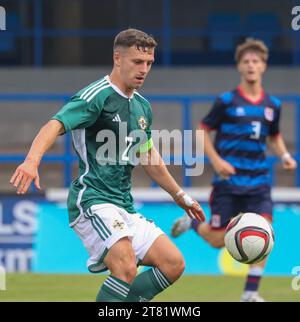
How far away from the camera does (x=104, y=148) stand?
7.59 m

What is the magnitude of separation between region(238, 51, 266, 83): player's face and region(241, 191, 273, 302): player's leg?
1061 millimetres

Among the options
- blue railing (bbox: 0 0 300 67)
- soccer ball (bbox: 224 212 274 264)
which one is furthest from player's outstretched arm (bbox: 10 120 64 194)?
blue railing (bbox: 0 0 300 67)

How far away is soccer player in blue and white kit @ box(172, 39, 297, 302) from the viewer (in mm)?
10367

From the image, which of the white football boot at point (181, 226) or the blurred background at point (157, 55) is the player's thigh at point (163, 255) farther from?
the blurred background at point (157, 55)

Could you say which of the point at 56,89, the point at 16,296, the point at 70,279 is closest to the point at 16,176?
the point at 16,296

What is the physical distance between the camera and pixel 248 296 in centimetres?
982

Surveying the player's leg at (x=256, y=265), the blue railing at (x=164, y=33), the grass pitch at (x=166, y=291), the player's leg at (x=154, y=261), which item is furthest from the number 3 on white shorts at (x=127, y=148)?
the blue railing at (x=164, y=33)

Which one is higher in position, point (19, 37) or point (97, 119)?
point (19, 37)

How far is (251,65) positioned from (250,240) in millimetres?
2623

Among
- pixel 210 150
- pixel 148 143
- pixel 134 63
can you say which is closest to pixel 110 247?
pixel 148 143

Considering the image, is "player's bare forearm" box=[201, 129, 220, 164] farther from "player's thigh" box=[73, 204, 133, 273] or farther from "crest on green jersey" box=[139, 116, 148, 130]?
"player's thigh" box=[73, 204, 133, 273]

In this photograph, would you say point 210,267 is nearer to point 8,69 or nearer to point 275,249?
point 275,249

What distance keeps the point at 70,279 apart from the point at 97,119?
177 inches
